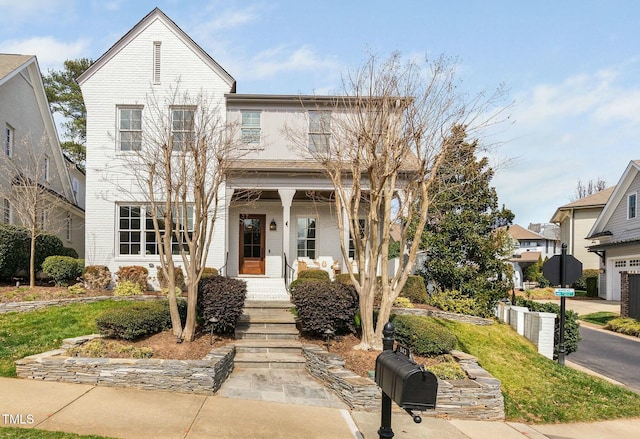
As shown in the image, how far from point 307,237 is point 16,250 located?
895cm

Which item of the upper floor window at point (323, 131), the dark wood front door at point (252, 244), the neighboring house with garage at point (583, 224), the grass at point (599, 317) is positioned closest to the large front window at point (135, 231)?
the dark wood front door at point (252, 244)

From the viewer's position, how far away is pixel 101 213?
13617 mm

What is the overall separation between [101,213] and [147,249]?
182 cm

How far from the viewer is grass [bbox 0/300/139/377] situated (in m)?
7.13

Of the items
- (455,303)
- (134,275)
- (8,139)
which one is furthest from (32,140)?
(455,303)

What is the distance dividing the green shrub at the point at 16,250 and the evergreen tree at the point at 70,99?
68.2 ft

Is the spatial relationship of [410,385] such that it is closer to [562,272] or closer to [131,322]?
[131,322]

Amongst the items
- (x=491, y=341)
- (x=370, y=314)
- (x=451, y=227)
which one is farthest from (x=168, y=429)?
(x=451, y=227)

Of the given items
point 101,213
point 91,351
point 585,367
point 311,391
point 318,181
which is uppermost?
point 318,181

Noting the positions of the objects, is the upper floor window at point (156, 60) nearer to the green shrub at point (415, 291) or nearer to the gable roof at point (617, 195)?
the green shrub at point (415, 291)

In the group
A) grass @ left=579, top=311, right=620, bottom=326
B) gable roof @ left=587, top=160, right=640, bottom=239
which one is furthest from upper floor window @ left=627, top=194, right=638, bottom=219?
grass @ left=579, top=311, right=620, bottom=326

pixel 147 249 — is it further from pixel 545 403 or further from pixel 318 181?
pixel 545 403

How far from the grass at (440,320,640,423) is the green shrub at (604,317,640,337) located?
8.18 meters

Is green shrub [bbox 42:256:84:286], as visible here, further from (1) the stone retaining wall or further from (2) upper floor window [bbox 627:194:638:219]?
(2) upper floor window [bbox 627:194:638:219]
